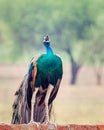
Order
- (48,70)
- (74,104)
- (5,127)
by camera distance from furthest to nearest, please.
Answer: (74,104) < (48,70) < (5,127)

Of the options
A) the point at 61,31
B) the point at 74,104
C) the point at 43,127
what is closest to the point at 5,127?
A: the point at 43,127

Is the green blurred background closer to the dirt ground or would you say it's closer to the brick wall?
the dirt ground

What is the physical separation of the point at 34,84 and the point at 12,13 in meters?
31.3

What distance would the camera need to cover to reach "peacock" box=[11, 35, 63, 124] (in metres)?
5.64

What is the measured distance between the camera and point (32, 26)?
117ft

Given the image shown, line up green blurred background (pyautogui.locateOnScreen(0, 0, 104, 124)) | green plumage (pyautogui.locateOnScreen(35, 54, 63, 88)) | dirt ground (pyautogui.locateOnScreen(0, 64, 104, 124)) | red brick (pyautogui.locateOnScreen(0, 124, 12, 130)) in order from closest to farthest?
1. red brick (pyautogui.locateOnScreen(0, 124, 12, 130))
2. green plumage (pyautogui.locateOnScreen(35, 54, 63, 88))
3. dirt ground (pyautogui.locateOnScreen(0, 64, 104, 124))
4. green blurred background (pyautogui.locateOnScreen(0, 0, 104, 124))

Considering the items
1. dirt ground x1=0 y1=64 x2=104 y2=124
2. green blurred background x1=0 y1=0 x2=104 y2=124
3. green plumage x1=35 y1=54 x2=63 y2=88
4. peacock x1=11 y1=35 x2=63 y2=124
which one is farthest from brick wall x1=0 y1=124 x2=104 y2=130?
green blurred background x1=0 y1=0 x2=104 y2=124

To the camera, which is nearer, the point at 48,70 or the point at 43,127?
the point at 43,127

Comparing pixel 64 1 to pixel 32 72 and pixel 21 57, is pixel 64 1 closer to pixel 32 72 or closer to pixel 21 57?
pixel 21 57

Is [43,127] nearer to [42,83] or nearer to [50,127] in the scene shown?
[50,127]

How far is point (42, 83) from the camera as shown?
18.7 feet

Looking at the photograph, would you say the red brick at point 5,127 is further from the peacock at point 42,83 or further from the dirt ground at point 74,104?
the dirt ground at point 74,104

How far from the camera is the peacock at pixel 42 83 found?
222 inches

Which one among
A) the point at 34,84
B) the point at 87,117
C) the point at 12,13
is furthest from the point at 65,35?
the point at 34,84
